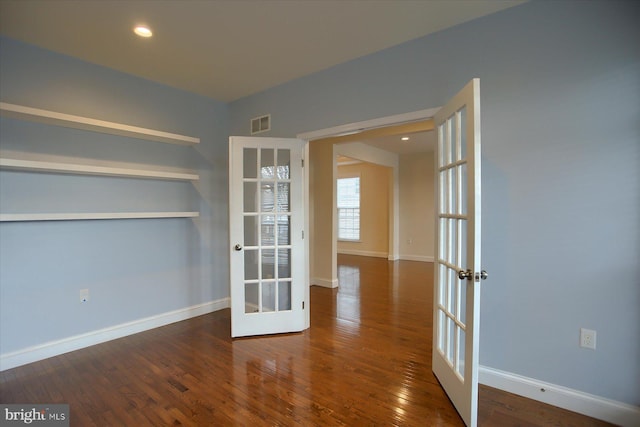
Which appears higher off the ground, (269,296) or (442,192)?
(442,192)

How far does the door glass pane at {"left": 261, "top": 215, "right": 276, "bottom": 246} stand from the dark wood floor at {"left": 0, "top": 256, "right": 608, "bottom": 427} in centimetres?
103

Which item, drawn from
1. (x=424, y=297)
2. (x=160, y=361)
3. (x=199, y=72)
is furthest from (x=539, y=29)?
(x=160, y=361)

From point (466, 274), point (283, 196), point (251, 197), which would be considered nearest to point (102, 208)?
point (251, 197)

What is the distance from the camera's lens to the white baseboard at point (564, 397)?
182 centimetres

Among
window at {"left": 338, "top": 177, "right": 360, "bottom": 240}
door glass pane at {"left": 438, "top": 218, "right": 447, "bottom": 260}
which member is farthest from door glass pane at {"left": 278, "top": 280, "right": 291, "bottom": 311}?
window at {"left": 338, "top": 177, "right": 360, "bottom": 240}

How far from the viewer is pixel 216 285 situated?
13.4 ft

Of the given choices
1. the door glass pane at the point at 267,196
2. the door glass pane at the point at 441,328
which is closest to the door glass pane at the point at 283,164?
the door glass pane at the point at 267,196

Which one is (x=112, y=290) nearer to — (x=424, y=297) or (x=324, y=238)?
(x=324, y=238)

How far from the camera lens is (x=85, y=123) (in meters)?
2.75

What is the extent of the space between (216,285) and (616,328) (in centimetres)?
397

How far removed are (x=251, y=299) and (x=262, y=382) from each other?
1117mm

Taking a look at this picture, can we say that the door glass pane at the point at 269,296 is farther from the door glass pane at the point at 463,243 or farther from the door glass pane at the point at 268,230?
the door glass pane at the point at 463,243

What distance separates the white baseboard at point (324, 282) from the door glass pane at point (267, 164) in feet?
8.84

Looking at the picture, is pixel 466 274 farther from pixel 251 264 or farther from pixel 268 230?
pixel 251 264
